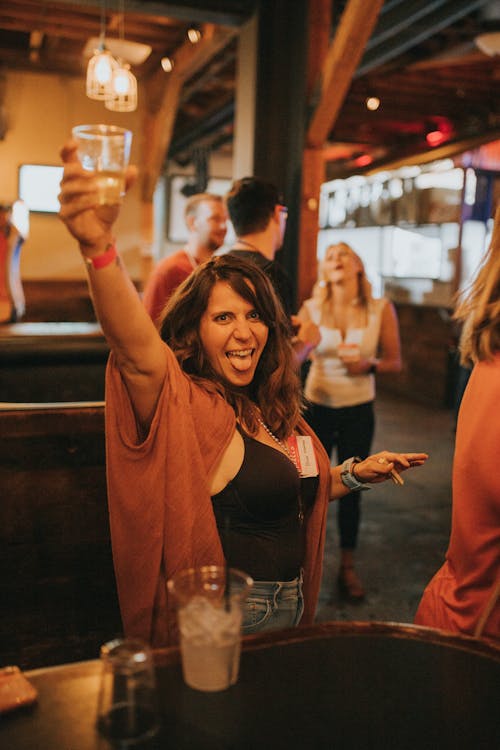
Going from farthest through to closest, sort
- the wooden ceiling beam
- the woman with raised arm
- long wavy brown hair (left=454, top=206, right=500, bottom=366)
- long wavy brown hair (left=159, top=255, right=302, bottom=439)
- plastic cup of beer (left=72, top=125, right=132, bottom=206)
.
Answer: the wooden ceiling beam, long wavy brown hair (left=159, top=255, right=302, bottom=439), long wavy brown hair (left=454, top=206, right=500, bottom=366), the woman with raised arm, plastic cup of beer (left=72, top=125, right=132, bottom=206)

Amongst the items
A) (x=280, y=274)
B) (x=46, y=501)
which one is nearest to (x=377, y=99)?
(x=280, y=274)

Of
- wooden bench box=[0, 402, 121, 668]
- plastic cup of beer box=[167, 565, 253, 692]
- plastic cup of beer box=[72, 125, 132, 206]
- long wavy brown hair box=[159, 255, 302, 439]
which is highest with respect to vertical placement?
plastic cup of beer box=[72, 125, 132, 206]

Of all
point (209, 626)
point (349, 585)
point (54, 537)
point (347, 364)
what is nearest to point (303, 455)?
point (209, 626)

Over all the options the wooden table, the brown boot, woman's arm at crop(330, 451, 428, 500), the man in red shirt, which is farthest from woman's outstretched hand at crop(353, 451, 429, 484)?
the man in red shirt

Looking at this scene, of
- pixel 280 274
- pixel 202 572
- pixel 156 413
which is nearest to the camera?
pixel 202 572

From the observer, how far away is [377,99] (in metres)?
9.27

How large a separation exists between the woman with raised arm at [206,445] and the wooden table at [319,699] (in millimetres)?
242

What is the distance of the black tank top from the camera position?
5.42 feet

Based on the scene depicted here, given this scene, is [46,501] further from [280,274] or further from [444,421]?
[444,421]

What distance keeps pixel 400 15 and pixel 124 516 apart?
496 cm

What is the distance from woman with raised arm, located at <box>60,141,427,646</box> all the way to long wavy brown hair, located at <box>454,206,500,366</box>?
335 millimetres

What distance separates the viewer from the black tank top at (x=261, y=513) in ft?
5.42

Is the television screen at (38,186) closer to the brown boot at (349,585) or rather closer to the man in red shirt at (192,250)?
the man in red shirt at (192,250)

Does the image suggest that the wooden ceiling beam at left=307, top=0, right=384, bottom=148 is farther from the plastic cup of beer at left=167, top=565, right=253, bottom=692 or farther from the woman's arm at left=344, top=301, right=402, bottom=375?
the plastic cup of beer at left=167, top=565, right=253, bottom=692
